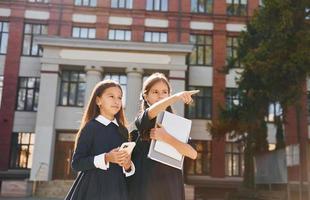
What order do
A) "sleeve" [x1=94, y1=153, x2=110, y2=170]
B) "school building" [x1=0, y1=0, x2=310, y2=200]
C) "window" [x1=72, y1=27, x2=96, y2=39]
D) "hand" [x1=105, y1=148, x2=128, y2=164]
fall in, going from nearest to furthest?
1. "hand" [x1=105, y1=148, x2=128, y2=164]
2. "sleeve" [x1=94, y1=153, x2=110, y2=170]
3. "school building" [x1=0, y1=0, x2=310, y2=200]
4. "window" [x1=72, y1=27, x2=96, y2=39]

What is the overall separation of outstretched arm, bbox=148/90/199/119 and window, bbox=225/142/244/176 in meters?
22.8

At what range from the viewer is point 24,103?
81.5ft

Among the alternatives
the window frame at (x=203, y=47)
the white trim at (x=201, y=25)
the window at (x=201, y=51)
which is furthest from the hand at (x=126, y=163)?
the white trim at (x=201, y=25)

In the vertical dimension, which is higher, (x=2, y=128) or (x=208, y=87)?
(x=208, y=87)

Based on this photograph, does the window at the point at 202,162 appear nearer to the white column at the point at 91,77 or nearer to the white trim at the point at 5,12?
the white column at the point at 91,77

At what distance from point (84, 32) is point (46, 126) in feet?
24.9

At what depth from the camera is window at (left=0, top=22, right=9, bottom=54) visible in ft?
84.3

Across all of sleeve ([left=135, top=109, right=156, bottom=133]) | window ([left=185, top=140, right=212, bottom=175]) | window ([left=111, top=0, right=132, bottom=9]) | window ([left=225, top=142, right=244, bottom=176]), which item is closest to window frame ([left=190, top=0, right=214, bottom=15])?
window ([left=111, top=0, right=132, bottom=9])

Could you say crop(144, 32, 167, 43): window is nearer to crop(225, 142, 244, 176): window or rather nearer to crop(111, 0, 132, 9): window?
crop(111, 0, 132, 9): window

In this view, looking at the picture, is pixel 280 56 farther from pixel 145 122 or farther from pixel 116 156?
pixel 116 156

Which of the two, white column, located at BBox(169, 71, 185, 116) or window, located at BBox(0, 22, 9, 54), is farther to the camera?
window, located at BBox(0, 22, 9, 54)

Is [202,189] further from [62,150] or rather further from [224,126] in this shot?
[62,150]

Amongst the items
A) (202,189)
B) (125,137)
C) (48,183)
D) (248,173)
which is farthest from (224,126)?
(125,137)

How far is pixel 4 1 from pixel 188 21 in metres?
12.5
